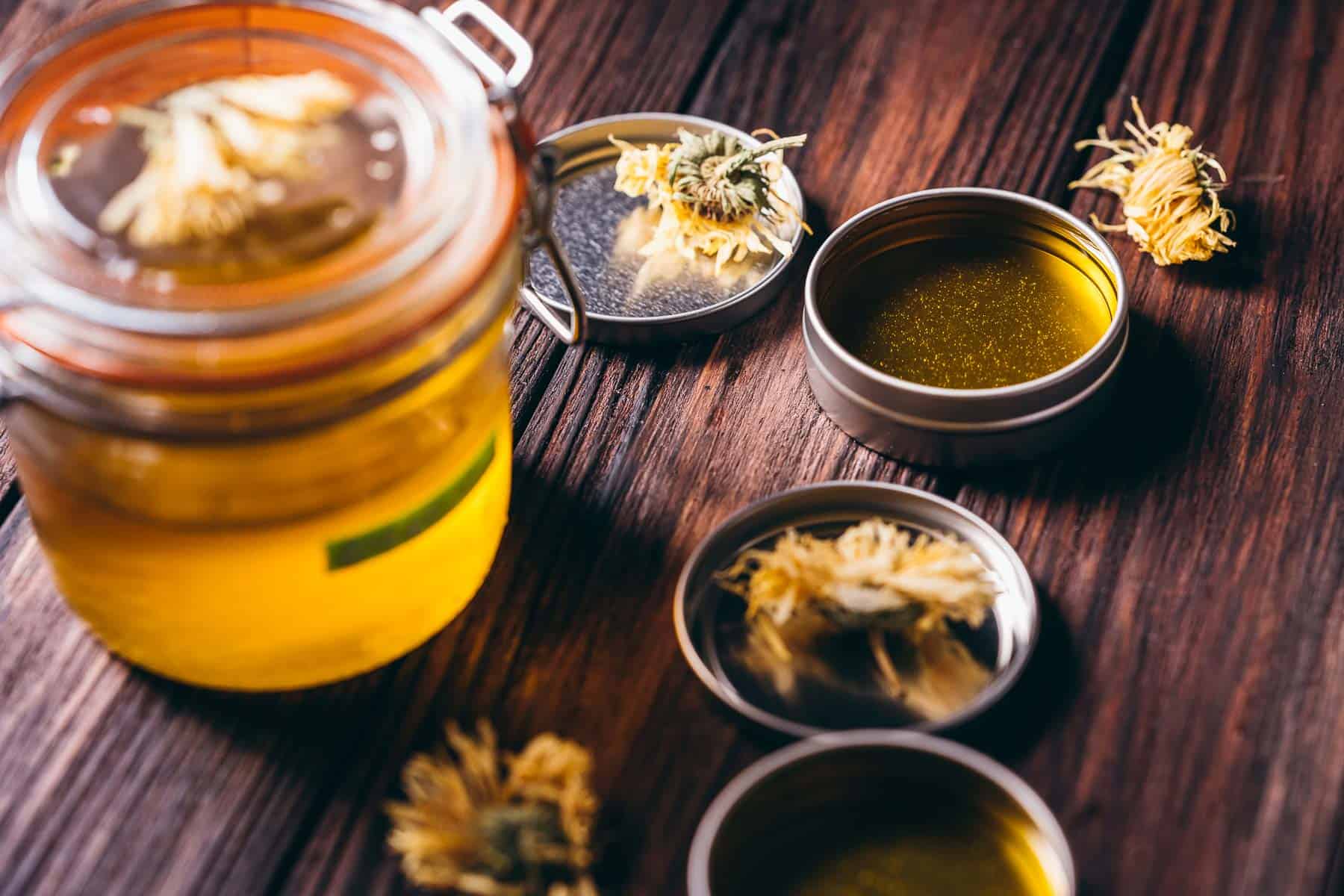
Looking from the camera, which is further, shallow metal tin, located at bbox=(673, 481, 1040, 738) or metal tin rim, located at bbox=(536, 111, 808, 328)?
metal tin rim, located at bbox=(536, 111, 808, 328)

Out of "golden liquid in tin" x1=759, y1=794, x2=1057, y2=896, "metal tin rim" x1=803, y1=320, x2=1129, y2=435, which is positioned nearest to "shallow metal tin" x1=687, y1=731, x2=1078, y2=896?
"golden liquid in tin" x1=759, y1=794, x2=1057, y2=896

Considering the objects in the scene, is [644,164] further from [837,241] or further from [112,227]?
[112,227]

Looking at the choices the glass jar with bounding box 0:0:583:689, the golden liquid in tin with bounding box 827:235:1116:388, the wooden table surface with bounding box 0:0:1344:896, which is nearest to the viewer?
the glass jar with bounding box 0:0:583:689

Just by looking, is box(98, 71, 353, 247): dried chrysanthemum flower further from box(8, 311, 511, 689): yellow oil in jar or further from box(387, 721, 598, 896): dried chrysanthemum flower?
box(387, 721, 598, 896): dried chrysanthemum flower

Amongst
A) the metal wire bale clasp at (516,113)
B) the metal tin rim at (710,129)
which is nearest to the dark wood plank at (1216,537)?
the metal tin rim at (710,129)

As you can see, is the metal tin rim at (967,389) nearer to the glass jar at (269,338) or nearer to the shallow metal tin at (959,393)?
the shallow metal tin at (959,393)

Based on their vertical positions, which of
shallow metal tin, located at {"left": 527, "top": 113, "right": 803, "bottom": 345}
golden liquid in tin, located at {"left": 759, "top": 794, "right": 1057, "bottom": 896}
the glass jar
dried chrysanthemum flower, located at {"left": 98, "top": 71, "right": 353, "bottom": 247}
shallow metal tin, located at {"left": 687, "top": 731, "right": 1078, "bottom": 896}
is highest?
dried chrysanthemum flower, located at {"left": 98, "top": 71, "right": 353, "bottom": 247}
